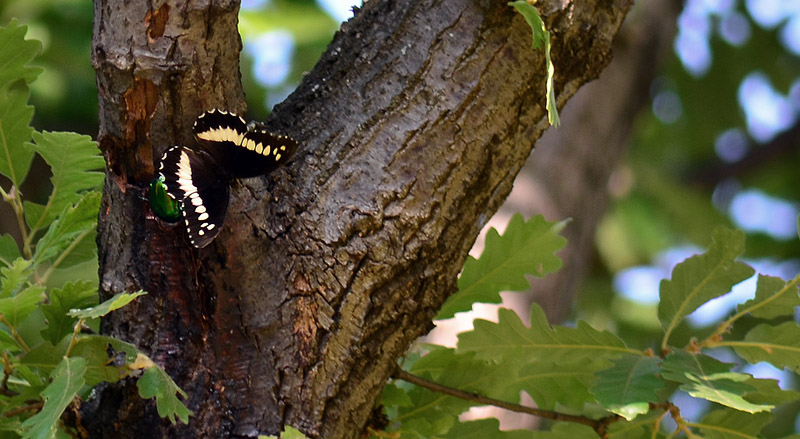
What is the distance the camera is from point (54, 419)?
35.5 inches

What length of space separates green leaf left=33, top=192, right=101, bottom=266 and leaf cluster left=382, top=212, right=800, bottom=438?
50 cm

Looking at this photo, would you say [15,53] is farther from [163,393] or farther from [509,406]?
[509,406]

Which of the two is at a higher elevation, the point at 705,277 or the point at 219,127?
the point at 705,277

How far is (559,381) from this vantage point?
1.30m

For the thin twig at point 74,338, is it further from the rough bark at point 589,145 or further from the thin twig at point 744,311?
the rough bark at point 589,145

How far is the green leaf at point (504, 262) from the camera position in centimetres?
131

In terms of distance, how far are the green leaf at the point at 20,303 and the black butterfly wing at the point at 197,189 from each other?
8.2 inches

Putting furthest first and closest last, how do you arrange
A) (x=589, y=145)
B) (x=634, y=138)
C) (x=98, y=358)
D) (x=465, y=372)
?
(x=634, y=138), (x=589, y=145), (x=465, y=372), (x=98, y=358)

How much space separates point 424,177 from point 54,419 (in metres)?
0.53

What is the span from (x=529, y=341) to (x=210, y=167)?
1.88 ft

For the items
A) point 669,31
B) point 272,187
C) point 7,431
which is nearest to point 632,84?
point 669,31

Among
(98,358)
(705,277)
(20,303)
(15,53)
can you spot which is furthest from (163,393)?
(705,277)

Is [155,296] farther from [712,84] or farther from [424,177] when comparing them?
[712,84]

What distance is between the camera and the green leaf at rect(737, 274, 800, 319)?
1207mm
